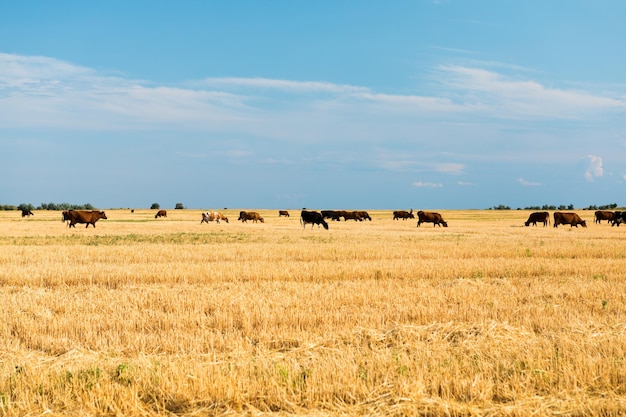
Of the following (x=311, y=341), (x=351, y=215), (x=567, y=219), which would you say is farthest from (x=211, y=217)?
(x=311, y=341)

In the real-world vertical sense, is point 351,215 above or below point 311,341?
above

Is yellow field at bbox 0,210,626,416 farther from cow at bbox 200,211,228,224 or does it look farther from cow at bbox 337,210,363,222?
cow at bbox 337,210,363,222

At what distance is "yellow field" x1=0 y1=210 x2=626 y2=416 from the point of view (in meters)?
6.32

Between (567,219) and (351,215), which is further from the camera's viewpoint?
(351,215)

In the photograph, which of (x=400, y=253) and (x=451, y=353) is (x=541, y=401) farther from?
(x=400, y=253)

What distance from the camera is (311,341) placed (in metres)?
8.94

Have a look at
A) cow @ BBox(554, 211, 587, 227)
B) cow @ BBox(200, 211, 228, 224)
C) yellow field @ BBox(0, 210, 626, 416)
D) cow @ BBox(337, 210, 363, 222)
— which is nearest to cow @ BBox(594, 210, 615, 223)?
cow @ BBox(554, 211, 587, 227)

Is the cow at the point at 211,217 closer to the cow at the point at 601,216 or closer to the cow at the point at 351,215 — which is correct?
the cow at the point at 351,215

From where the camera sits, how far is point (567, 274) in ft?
57.3

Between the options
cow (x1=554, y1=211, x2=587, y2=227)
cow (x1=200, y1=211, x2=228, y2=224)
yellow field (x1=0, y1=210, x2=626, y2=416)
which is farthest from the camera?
cow (x1=200, y1=211, x2=228, y2=224)

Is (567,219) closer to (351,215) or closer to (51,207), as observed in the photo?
(351,215)

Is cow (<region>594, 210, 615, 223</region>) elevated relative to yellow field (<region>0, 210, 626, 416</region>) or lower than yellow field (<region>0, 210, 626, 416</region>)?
elevated

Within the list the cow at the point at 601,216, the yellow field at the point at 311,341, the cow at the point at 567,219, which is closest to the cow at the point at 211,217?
the cow at the point at 567,219

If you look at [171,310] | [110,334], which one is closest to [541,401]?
[110,334]
